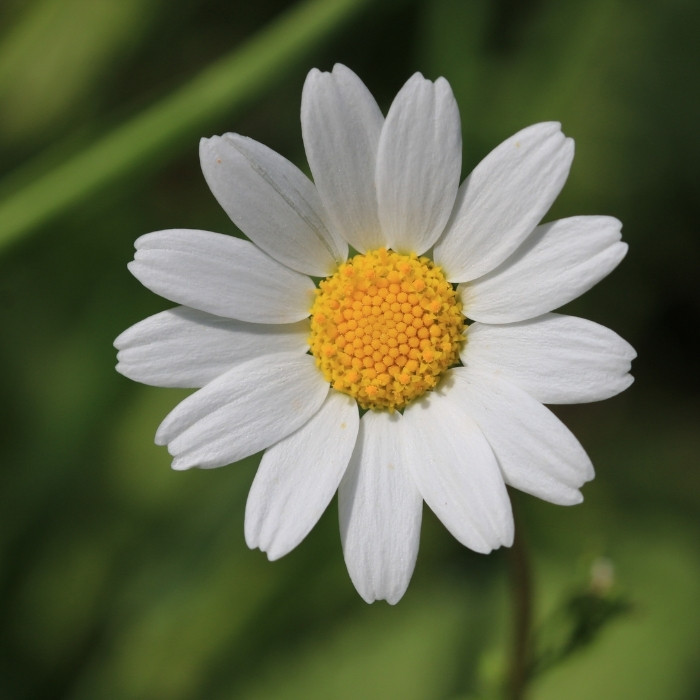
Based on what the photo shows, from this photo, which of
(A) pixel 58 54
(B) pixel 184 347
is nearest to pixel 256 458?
(B) pixel 184 347

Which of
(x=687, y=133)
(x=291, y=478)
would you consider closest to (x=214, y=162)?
(x=291, y=478)

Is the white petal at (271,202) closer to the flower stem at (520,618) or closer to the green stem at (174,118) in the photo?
the flower stem at (520,618)

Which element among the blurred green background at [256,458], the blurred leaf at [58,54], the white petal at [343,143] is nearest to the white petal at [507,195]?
the white petal at [343,143]

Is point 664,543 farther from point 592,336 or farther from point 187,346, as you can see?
point 187,346

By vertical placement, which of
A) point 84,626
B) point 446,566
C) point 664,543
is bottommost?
point 664,543

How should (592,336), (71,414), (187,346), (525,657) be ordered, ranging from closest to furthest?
(592,336) → (187,346) → (525,657) → (71,414)

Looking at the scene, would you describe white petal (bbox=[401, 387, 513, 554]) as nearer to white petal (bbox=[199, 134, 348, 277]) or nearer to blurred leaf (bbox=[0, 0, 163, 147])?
white petal (bbox=[199, 134, 348, 277])
